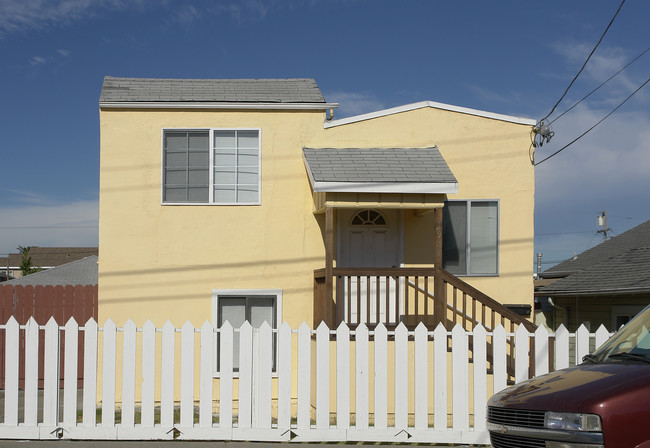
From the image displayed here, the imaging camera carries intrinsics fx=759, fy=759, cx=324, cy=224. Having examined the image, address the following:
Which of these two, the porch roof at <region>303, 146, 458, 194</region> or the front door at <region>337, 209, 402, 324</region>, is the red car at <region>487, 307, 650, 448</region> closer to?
the porch roof at <region>303, 146, 458, 194</region>

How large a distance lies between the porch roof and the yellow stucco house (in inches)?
3.0

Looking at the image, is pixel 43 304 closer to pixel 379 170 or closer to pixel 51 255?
pixel 379 170

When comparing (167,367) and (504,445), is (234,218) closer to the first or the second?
(167,367)

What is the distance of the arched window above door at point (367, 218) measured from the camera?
13.2 metres

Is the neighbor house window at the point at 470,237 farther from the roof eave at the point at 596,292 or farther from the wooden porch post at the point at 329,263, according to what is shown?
the roof eave at the point at 596,292

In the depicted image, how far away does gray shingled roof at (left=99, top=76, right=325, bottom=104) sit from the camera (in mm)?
12812

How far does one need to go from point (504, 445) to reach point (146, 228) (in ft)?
26.8

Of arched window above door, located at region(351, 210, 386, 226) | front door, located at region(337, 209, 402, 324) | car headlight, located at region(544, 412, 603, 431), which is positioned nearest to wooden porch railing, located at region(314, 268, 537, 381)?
front door, located at region(337, 209, 402, 324)

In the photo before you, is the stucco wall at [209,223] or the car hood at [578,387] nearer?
the car hood at [578,387]

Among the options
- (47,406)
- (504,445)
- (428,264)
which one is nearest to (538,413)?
(504,445)

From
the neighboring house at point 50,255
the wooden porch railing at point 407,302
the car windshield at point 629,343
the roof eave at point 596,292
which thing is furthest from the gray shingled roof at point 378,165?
the neighboring house at point 50,255

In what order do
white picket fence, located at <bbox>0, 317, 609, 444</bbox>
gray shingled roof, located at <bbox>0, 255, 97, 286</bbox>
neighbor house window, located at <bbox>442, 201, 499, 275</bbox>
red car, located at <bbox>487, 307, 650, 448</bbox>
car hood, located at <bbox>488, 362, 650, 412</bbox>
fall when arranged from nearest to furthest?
red car, located at <bbox>487, 307, 650, 448</bbox> → car hood, located at <bbox>488, 362, 650, 412</bbox> → white picket fence, located at <bbox>0, 317, 609, 444</bbox> → neighbor house window, located at <bbox>442, 201, 499, 275</bbox> → gray shingled roof, located at <bbox>0, 255, 97, 286</bbox>

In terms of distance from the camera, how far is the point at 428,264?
1310 cm

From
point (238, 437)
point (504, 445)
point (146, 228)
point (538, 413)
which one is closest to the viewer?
point (538, 413)
